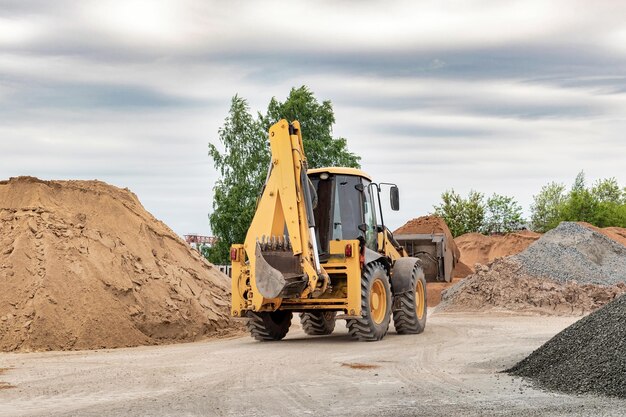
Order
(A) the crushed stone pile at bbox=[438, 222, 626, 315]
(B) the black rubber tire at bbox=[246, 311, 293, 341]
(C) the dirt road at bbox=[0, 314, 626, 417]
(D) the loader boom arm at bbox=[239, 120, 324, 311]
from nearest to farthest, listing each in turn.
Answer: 1. (C) the dirt road at bbox=[0, 314, 626, 417]
2. (D) the loader boom arm at bbox=[239, 120, 324, 311]
3. (B) the black rubber tire at bbox=[246, 311, 293, 341]
4. (A) the crushed stone pile at bbox=[438, 222, 626, 315]

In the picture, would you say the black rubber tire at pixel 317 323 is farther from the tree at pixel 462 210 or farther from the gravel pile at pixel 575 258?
the tree at pixel 462 210

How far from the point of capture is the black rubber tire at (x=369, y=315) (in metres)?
15.6

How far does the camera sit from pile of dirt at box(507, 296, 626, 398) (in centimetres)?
1000

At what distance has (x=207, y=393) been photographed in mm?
10031

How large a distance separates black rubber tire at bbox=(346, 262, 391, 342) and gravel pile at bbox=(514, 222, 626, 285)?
14013 millimetres

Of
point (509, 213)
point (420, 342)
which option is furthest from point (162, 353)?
point (509, 213)

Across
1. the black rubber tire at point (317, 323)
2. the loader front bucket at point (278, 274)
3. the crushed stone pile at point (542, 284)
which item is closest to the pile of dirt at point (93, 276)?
the black rubber tire at point (317, 323)

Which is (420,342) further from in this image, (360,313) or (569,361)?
(569,361)

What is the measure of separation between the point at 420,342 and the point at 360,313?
1395mm

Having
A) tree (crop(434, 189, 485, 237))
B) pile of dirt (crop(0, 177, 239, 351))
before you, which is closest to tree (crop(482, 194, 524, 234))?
tree (crop(434, 189, 485, 237))

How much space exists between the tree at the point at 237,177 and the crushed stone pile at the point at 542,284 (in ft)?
47.8

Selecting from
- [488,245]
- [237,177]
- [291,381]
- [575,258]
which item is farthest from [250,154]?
[291,381]

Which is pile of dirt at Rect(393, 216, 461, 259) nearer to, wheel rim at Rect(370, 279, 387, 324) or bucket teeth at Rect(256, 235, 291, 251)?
wheel rim at Rect(370, 279, 387, 324)

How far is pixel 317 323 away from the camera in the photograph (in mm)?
18641
